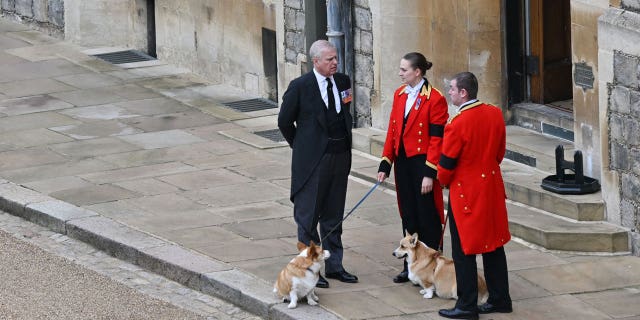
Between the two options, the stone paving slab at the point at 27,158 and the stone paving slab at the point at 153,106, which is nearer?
the stone paving slab at the point at 27,158

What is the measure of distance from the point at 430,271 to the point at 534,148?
3.47 m

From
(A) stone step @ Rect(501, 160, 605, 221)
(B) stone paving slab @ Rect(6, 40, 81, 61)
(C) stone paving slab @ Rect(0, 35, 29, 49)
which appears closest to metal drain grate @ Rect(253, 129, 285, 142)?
(A) stone step @ Rect(501, 160, 605, 221)

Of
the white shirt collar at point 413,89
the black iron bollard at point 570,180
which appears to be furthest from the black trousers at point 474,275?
the black iron bollard at point 570,180

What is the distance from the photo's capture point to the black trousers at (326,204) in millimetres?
10219

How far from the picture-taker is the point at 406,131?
10.1 metres

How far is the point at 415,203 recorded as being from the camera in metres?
10.3

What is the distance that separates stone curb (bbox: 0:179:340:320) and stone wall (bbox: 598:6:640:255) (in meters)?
2.80

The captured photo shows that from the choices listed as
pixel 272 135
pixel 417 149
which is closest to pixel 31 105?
pixel 272 135

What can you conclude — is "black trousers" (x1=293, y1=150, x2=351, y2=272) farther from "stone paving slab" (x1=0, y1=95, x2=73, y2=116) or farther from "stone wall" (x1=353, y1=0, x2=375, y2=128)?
"stone paving slab" (x1=0, y1=95, x2=73, y2=116)

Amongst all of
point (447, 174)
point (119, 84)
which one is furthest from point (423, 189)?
point (119, 84)

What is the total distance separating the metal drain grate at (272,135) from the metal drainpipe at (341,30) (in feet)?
3.38

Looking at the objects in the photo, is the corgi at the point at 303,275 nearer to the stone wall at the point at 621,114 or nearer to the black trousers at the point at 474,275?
→ the black trousers at the point at 474,275

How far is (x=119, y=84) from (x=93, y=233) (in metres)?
6.35

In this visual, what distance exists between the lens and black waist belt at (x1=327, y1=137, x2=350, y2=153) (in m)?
10.2
